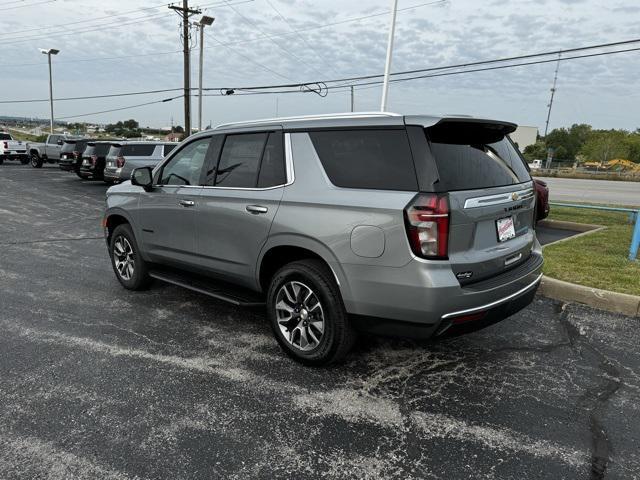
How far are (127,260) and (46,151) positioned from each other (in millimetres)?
27242

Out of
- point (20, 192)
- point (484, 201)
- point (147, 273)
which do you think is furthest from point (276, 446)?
point (20, 192)

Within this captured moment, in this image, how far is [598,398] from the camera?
337 cm

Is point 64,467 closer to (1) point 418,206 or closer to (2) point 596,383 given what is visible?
(1) point 418,206

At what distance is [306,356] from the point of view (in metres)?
3.71

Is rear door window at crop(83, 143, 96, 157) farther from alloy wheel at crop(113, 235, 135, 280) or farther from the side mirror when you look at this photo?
the side mirror

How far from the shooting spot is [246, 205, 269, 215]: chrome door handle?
12.6 feet

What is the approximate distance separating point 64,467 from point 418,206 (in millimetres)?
2462

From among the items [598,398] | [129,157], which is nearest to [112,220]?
[598,398]

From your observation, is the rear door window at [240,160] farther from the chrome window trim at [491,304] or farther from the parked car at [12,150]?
the parked car at [12,150]

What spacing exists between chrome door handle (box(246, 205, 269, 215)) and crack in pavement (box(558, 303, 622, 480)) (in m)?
2.64

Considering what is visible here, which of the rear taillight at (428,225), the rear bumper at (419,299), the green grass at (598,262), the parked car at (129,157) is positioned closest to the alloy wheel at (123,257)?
the rear bumper at (419,299)

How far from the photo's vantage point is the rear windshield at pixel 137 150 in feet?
55.8

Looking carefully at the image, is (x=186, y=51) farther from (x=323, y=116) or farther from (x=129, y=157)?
(x=323, y=116)

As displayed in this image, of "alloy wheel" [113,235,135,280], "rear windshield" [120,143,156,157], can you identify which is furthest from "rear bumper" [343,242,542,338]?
"rear windshield" [120,143,156,157]
